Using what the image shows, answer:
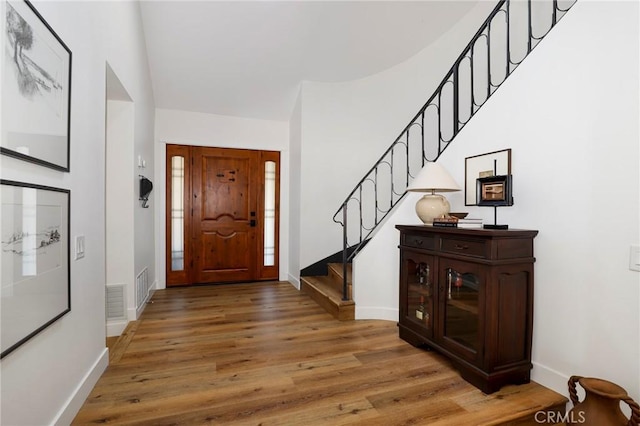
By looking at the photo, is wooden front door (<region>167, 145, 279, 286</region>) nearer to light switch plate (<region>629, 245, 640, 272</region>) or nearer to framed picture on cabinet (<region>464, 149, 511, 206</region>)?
framed picture on cabinet (<region>464, 149, 511, 206</region>)

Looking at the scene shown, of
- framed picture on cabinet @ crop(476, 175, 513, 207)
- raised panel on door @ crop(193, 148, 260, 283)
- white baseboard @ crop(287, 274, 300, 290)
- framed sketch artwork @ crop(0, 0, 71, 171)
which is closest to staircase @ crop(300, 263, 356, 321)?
white baseboard @ crop(287, 274, 300, 290)

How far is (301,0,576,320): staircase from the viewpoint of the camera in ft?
9.35

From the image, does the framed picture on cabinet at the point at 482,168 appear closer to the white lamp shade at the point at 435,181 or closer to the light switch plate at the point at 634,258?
the white lamp shade at the point at 435,181

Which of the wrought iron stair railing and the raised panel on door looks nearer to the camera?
the wrought iron stair railing

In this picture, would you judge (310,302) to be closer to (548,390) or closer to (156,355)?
(156,355)

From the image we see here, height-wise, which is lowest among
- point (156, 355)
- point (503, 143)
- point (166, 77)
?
point (156, 355)

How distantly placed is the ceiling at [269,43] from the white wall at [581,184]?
6.92ft

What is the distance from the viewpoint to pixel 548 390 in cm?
193

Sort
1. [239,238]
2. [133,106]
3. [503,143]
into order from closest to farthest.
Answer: [503,143], [133,106], [239,238]

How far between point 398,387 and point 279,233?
11.2ft

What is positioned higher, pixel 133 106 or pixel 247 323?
pixel 133 106

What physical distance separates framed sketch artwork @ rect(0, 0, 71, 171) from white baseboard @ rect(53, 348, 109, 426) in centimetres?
124

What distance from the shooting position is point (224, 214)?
484 centimetres

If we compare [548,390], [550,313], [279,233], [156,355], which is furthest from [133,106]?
[548,390]
